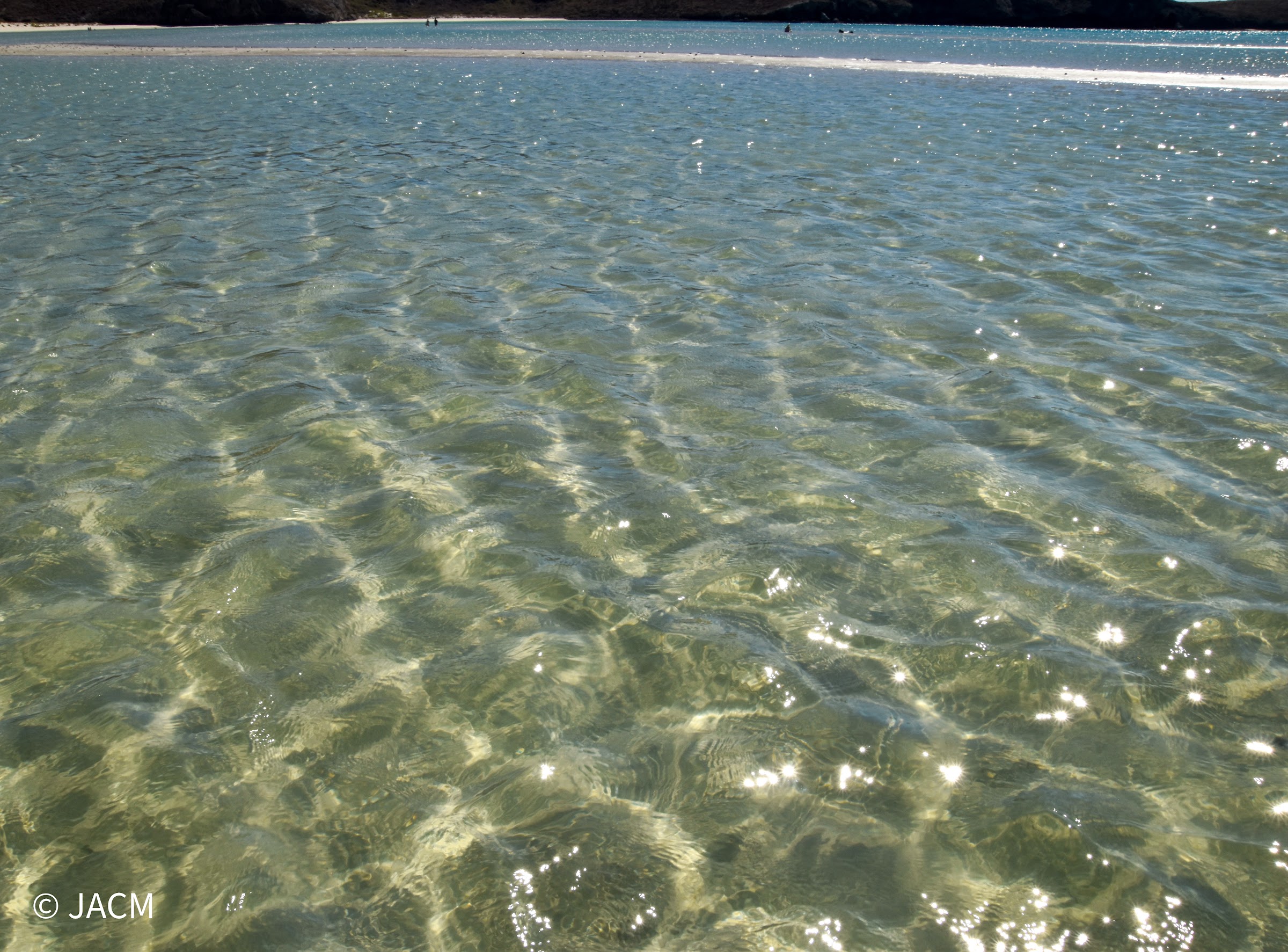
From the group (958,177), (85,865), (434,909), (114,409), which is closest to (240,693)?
(85,865)

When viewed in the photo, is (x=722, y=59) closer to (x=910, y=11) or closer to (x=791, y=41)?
(x=791, y=41)

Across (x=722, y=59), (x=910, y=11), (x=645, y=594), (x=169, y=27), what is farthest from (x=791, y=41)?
(x=645, y=594)

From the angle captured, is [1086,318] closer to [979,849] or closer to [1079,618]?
[1079,618]

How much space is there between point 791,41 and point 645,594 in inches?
2989

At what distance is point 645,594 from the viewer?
4574 mm

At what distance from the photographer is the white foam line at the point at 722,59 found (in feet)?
119

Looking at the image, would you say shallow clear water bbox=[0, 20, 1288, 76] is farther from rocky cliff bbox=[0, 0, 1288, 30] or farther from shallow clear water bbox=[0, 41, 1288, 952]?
shallow clear water bbox=[0, 41, 1288, 952]

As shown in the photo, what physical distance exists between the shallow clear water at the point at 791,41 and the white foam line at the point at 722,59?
9.94 feet

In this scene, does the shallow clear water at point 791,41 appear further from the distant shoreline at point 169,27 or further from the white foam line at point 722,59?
the white foam line at point 722,59

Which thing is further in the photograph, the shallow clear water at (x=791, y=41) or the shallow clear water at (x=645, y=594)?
the shallow clear water at (x=791, y=41)

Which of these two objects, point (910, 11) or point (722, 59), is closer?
point (722, 59)

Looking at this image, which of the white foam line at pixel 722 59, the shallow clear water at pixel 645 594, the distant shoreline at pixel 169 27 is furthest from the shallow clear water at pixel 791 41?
the shallow clear water at pixel 645 594

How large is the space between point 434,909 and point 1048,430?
17.0 feet

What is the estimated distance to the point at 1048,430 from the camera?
246 inches
